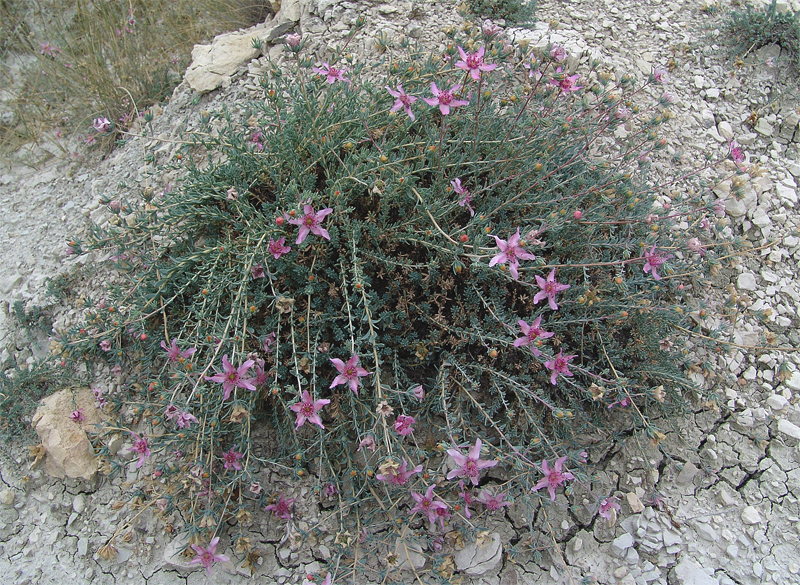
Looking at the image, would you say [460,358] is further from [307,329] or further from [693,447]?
[693,447]

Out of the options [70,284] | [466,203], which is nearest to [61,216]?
[70,284]

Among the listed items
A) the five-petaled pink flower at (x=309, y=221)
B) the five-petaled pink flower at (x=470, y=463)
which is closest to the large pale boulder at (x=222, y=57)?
the five-petaled pink flower at (x=309, y=221)

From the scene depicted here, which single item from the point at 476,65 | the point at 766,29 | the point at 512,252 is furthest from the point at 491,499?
the point at 766,29

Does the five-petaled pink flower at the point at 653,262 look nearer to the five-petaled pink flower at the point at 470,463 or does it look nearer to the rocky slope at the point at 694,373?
the rocky slope at the point at 694,373

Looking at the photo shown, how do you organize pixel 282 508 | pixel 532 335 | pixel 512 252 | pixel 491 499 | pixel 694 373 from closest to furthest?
pixel 512 252 < pixel 532 335 < pixel 491 499 < pixel 282 508 < pixel 694 373

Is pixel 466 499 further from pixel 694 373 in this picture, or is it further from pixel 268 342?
pixel 694 373

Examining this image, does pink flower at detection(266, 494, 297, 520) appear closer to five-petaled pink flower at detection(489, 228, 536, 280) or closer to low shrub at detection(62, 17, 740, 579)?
low shrub at detection(62, 17, 740, 579)
